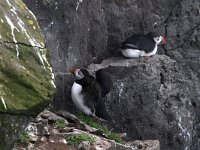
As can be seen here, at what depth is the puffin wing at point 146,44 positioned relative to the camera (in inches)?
452

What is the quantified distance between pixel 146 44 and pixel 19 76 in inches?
214

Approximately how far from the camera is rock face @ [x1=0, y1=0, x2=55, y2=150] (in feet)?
20.5

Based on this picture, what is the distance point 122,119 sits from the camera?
11.1 m

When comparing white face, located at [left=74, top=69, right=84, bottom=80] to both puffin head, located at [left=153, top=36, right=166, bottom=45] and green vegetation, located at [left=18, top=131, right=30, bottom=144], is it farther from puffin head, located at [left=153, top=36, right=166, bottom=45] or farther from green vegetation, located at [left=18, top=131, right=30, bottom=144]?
green vegetation, located at [left=18, top=131, right=30, bottom=144]

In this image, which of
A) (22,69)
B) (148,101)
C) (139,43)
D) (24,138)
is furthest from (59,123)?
(139,43)

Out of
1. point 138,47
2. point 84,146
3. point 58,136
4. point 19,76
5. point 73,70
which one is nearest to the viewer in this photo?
point 19,76

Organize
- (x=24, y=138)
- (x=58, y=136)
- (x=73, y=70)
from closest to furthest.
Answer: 1. (x=24, y=138)
2. (x=58, y=136)
3. (x=73, y=70)

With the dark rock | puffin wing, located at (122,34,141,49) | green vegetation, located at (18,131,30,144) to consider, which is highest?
puffin wing, located at (122,34,141,49)

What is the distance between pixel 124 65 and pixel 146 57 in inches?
19.6

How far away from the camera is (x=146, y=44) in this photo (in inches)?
453

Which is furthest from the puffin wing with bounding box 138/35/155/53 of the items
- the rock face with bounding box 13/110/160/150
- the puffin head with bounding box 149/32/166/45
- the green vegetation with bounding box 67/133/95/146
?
the green vegetation with bounding box 67/133/95/146

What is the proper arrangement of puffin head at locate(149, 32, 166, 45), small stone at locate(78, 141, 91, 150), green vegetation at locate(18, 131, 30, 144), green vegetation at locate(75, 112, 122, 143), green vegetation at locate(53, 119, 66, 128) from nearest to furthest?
green vegetation at locate(18, 131, 30, 144)
small stone at locate(78, 141, 91, 150)
green vegetation at locate(53, 119, 66, 128)
green vegetation at locate(75, 112, 122, 143)
puffin head at locate(149, 32, 166, 45)

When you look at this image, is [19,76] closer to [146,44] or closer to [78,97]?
[78,97]

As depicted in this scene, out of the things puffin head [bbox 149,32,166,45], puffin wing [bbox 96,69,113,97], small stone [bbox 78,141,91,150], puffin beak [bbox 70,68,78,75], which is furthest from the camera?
puffin head [bbox 149,32,166,45]
